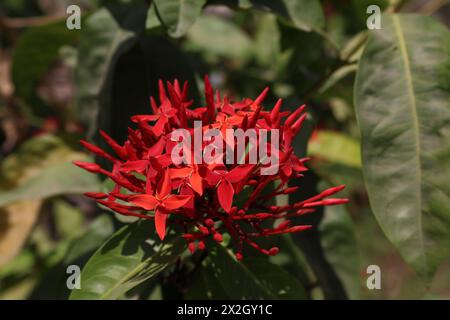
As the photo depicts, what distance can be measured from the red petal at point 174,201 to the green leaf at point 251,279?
0.25 metres

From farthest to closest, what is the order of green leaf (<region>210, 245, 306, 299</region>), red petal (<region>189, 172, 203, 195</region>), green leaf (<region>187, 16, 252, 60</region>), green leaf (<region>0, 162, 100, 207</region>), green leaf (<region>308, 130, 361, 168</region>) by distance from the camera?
green leaf (<region>187, 16, 252, 60</region>)
green leaf (<region>308, 130, 361, 168</region>)
green leaf (<region>0, 162, 100, 207</region>)
green leaf (<region>210, 245, 306, 299</region>)
red petal (<region>189, 172, 203, 195</region>)

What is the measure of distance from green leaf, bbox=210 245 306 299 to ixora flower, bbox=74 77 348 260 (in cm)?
12

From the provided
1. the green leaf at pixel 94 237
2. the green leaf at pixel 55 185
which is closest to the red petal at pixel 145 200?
the green leaf at pixel 94 237

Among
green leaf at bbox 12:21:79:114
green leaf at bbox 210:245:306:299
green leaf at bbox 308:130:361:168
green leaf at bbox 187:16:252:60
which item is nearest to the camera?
green leaf at bbox 210:245:306:299

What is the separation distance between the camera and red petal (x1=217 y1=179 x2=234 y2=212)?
0.86m

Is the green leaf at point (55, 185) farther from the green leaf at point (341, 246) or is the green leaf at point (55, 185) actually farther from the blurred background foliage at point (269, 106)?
the green leaf at point (341, 246)

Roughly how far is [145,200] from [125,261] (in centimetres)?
19

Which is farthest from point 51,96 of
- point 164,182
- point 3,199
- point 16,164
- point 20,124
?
point 164,182

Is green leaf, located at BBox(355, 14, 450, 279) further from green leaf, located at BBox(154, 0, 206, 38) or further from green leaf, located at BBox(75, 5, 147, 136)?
green leaf, located at BBox(75, 5, 147, 136)

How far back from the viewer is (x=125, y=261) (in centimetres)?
102

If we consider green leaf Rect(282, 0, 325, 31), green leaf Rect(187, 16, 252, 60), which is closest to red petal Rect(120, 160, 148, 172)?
green leaf Rect(282, 0, 325, 31)

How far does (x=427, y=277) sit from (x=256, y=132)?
38 cm

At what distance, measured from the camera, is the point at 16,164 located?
67.7 inches
